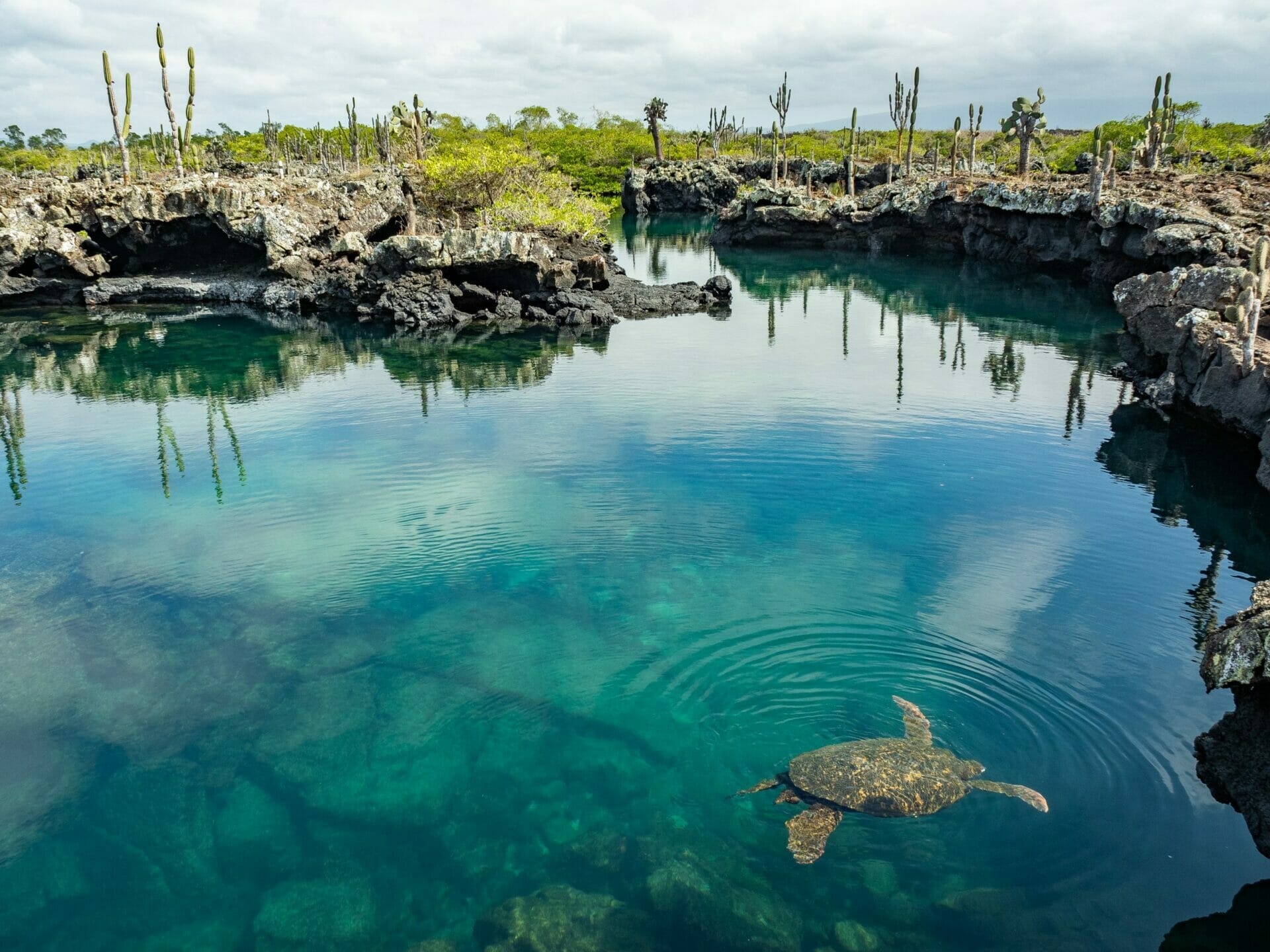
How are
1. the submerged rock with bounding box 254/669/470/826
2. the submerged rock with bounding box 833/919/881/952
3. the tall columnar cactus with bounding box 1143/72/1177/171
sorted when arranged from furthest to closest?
the tall columnar cactus with bounding box 1143/72/1177/171
the submerged rock with bounding box 254/669/470/826
the submerged rock with bounding box 833/919/881/952

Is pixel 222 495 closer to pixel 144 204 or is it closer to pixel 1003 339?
pixel 1003 339

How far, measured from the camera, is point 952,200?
45.7 metres

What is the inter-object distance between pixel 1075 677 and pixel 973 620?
4.59 feet

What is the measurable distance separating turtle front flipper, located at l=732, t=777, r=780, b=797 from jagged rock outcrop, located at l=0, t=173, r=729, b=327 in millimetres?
24946

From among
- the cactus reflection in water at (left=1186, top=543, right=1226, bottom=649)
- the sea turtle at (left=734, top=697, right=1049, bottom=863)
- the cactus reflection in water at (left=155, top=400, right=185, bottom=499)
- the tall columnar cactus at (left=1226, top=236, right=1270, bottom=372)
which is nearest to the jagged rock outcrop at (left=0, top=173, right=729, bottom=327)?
the cactus reflection in water at (left=155, top=400, right=185, bottom=499)

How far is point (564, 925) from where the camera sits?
6855mm

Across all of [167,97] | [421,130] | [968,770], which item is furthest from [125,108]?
[968,770]

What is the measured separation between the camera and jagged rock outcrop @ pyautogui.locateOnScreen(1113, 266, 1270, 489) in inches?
626

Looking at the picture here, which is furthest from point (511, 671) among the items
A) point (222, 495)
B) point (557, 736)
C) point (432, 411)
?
point (432, 411)

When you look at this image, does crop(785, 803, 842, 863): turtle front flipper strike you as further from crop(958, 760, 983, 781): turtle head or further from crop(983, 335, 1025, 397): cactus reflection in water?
crop(983, 335, 1025, 397): cactus reflection in water

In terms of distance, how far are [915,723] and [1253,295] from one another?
39.2 ft

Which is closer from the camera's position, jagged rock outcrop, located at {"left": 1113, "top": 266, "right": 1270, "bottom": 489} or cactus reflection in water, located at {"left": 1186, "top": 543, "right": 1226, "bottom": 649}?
cactus reflection in water, located at {"left": 1186, "top": 543, "right": 1226, "bottom": 649}

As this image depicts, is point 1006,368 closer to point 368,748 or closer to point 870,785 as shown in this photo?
point 870,785

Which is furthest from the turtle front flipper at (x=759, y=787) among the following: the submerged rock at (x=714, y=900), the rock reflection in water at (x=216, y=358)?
the rock reflection in water at (x=216, y=358)
